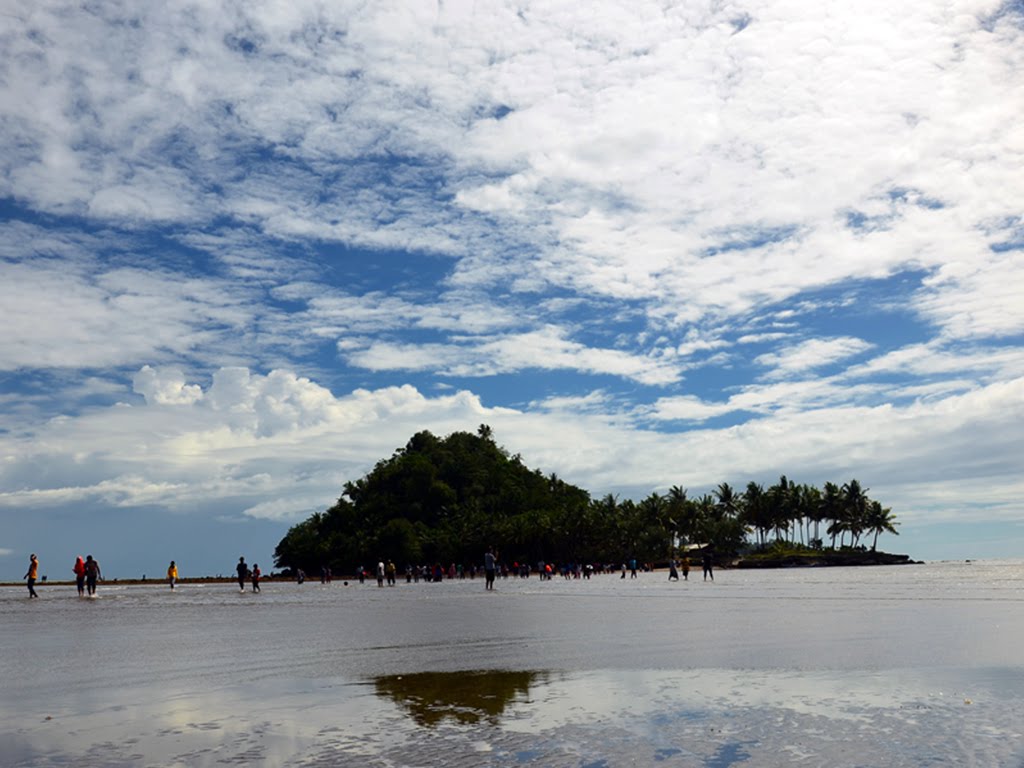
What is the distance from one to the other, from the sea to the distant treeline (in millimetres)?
91910

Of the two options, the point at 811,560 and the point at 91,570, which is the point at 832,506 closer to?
the point at 811,560

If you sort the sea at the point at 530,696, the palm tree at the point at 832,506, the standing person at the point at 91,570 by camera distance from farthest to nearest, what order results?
1. the palm tree at the point at 832,506
2. the standing person at the point at 91,570
3. the sea at the point at 530,696

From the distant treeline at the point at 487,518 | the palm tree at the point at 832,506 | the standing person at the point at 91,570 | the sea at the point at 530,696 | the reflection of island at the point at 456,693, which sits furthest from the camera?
the palm tree at the point at 832,506

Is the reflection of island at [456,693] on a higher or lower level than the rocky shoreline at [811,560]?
higher

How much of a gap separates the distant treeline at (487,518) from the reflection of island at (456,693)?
98.5 meters

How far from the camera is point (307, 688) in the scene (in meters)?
10.8

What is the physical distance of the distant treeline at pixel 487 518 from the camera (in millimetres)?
110875

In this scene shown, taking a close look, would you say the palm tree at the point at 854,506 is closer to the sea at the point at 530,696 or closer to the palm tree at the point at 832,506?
the palm tree at the point at 832,506

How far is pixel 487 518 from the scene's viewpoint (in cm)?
11325

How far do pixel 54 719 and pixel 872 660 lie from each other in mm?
9691

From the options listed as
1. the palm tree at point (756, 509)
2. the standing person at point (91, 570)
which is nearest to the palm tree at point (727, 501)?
the palm tree at point (756, 509)

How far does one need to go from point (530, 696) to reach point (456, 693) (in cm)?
91

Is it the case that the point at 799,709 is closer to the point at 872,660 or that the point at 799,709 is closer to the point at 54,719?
the point at 872,660

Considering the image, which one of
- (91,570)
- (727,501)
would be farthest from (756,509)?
(91,570)
